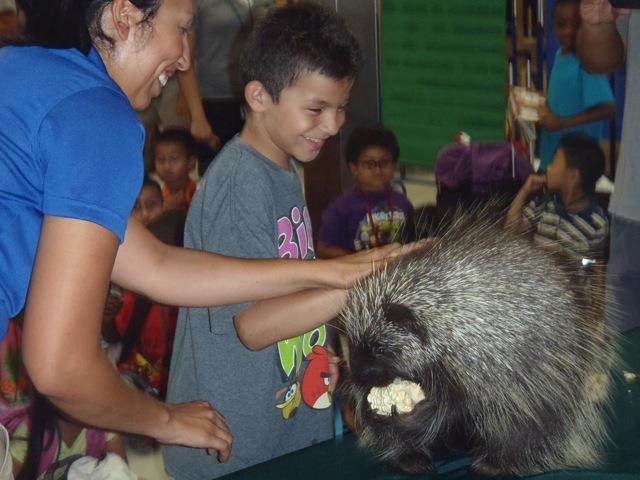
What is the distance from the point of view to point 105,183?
891mm

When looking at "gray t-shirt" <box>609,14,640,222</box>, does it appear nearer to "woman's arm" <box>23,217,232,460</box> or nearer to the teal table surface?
the teal table surface

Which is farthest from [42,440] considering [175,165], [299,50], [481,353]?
[481,353]

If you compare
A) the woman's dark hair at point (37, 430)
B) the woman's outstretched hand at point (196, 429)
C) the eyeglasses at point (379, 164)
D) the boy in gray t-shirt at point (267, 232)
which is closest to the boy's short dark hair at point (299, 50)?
the boy in gray t-shirt at point (267, 232)

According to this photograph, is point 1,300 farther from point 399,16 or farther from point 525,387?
point 399,16

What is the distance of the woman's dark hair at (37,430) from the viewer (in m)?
2.14

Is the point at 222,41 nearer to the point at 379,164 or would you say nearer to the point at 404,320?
the point at 379,164

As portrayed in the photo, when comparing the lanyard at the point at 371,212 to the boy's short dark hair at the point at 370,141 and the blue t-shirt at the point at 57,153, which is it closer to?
the boy's short dark hair at the point at 370,141

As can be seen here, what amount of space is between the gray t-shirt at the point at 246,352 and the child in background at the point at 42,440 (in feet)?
2.46

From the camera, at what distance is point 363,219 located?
2.41 metres

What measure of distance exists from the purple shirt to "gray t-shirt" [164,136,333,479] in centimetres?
86

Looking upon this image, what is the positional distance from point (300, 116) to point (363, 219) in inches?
38.0

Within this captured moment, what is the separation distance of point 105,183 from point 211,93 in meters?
1.62

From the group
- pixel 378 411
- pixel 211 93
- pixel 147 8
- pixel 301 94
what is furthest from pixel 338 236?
pixel 147 8

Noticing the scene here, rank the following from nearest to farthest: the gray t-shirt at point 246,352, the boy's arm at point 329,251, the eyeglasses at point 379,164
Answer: the gray t-shirt at point 246,352 < the boy's arm at point 329,251 < the eyeglasses at point 379,164
